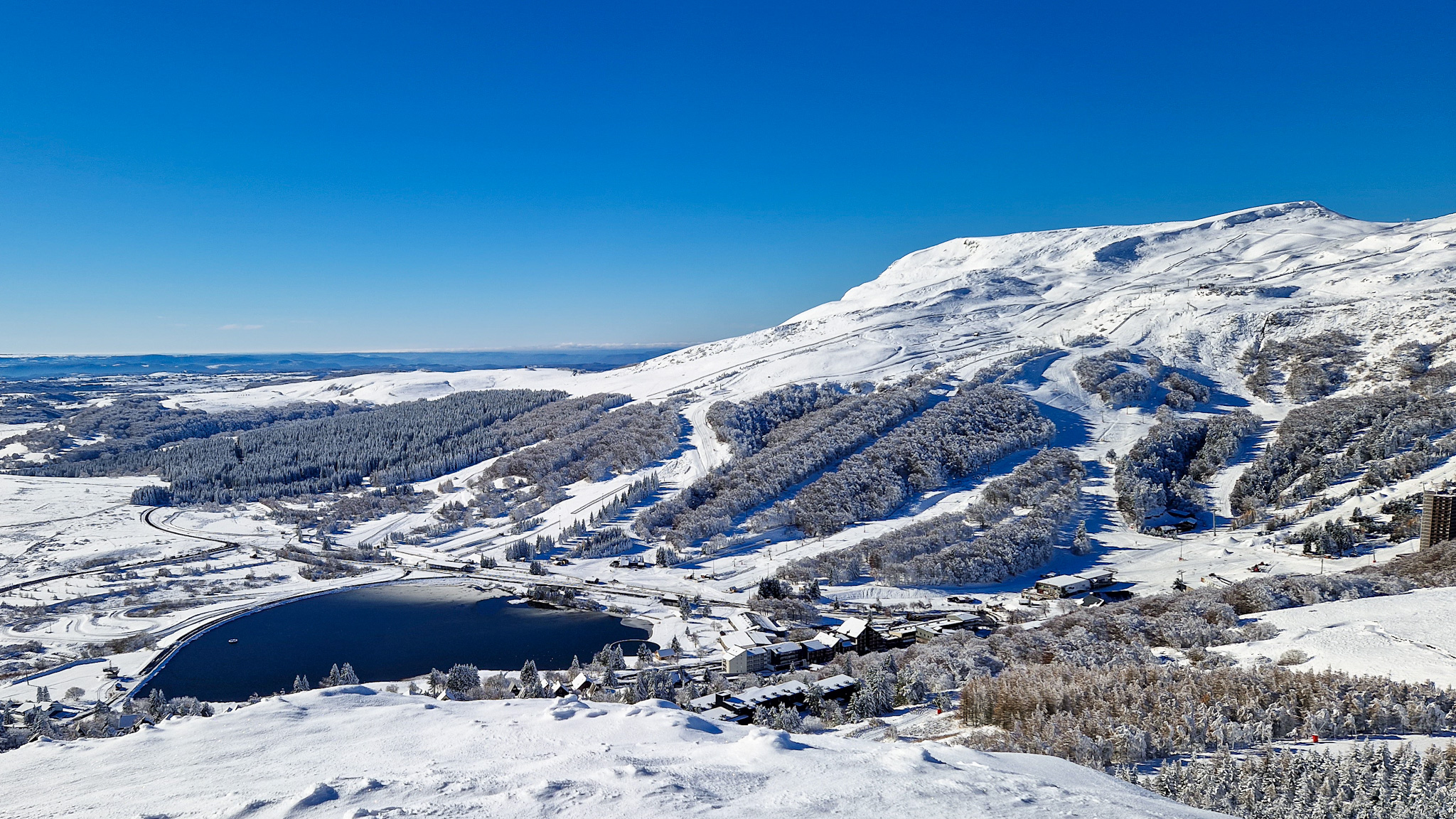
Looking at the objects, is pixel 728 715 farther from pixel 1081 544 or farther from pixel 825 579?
pixel 1081 544

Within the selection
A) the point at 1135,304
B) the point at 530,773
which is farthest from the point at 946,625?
the point at 1135,304

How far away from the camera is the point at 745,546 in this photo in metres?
66.9

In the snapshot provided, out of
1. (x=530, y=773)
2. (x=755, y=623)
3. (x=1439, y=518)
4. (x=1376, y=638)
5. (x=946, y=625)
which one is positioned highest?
(x=530, y=773)

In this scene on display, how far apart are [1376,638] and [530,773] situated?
101ft

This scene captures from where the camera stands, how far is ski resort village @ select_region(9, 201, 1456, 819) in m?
14.9

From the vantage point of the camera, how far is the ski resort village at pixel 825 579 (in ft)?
48.9

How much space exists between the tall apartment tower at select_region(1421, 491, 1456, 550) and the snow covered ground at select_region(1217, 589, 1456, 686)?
16468 millimetres

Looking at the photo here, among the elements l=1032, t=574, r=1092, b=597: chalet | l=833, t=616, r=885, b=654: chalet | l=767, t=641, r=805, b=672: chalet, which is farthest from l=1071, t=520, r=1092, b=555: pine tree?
l=767, t=641, r=805, b=672: chalet

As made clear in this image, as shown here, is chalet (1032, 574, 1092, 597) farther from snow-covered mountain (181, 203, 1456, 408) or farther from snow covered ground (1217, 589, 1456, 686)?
snow-covered mountain (181, 203, 1456, 408)

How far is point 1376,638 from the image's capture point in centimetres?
2814

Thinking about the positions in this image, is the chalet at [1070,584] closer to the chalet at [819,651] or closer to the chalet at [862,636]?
the chalet at [862,636]

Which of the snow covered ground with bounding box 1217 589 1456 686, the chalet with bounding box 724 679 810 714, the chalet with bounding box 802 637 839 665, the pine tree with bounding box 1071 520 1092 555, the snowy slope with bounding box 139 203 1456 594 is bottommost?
the chalet with bounding box 802 637 839 665

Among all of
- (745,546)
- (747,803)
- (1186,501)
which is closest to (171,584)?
(745,546)

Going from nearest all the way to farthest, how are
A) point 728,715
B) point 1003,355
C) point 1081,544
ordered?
point 728,715
point 1081,544
point 1003,355
